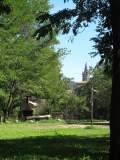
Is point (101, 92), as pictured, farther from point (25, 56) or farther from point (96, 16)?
point (96, 16)

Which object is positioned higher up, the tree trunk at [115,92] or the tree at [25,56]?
the tree at [25,56]

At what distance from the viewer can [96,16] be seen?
1966 centimetres

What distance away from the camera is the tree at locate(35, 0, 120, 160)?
29.3 ft

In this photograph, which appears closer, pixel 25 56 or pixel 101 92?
pixel 25 56

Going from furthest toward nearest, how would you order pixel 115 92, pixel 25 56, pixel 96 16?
pixel 25 56 < pixel 96 16 < pixel 115 92

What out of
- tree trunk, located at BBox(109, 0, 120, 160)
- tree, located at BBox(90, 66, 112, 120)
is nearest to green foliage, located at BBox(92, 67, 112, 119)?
tree, located at BBox(90, 66, 112, 120)

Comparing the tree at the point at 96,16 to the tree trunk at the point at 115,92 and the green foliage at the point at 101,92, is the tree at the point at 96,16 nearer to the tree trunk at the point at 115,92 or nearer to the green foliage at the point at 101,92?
the tree trunk at the point at 115,92

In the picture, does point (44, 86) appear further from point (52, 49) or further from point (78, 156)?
point (78, 156)

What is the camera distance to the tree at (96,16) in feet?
29.3

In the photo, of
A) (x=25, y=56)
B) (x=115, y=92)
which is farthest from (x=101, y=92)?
(x=115, y=92)

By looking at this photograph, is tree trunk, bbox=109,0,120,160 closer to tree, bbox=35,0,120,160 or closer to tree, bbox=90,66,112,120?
tree, bbox=35,0,120,160

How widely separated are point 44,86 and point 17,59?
9824mm

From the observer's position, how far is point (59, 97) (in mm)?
83750

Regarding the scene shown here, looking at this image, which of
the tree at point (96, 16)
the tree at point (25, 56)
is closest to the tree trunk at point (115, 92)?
the tree at point (96, 16)
